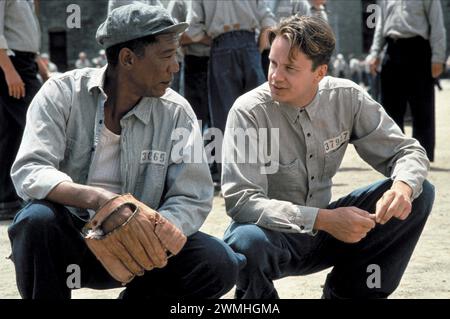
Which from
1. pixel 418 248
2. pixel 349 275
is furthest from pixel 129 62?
pixel 418 248

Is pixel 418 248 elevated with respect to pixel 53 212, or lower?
lower

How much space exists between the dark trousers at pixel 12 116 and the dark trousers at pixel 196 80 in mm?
1810

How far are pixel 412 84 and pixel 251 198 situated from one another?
576 cm

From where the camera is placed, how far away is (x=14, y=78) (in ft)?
21.4

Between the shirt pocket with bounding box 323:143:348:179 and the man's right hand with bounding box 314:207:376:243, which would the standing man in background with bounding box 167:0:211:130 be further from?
the man's right hand with bounding box 314:207:376:243

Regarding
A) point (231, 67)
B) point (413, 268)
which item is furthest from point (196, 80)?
point (413, 268)

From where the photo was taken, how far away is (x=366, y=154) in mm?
4473

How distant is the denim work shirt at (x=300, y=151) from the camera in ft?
13.2

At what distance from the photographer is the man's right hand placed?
3.91 m

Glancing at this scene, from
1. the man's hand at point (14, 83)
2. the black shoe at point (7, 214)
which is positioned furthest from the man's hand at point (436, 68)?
the black shoe at point (7, 214)

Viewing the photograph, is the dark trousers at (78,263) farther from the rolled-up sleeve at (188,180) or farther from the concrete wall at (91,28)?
the concrete wall at (91,28)

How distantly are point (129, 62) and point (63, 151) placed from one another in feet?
1.49
